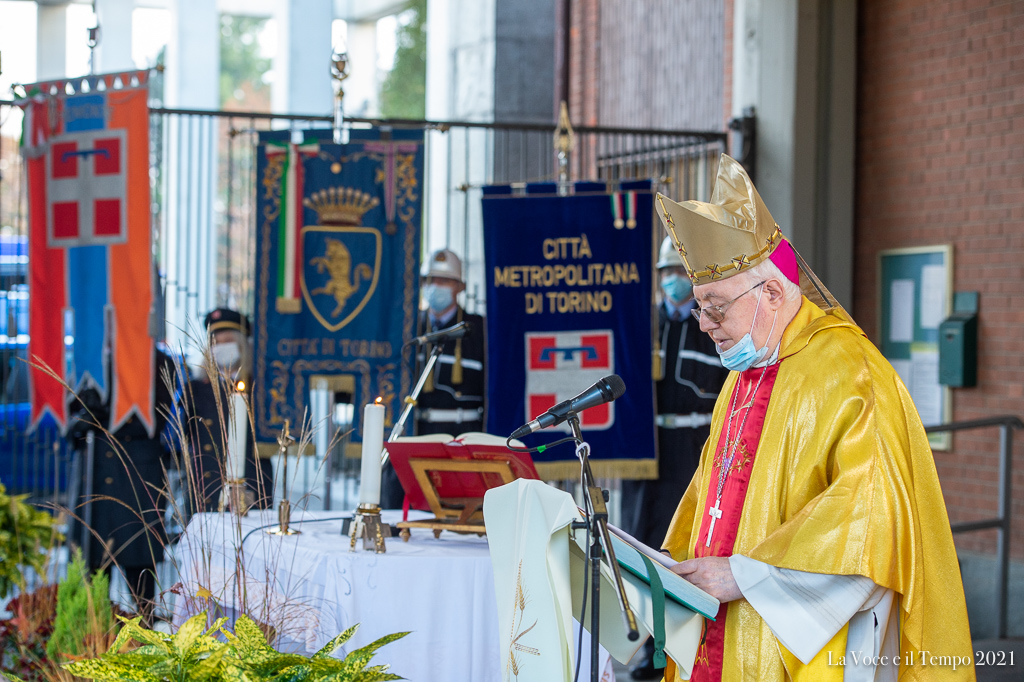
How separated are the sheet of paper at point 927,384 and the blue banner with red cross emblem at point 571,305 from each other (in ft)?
5.45

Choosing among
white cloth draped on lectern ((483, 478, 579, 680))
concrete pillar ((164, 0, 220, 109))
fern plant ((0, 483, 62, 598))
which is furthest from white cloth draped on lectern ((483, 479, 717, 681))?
concrete pillar ((164, 0, 220, 109))

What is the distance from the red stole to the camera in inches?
81.7

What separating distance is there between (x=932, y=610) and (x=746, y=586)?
0.34m

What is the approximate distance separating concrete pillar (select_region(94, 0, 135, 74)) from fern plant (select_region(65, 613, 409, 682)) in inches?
427

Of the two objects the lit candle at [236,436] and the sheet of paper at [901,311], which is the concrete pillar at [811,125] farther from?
the lit candle at [236,436]

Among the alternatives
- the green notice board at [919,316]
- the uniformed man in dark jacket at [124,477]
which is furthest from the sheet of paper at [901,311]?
the uniformed man in dark jacket at [124,477]

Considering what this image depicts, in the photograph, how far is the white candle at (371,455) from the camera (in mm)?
2781

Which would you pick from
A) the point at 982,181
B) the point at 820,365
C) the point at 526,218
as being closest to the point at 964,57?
the point at 982,181

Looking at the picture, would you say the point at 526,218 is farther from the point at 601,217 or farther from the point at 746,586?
the point at 746,586

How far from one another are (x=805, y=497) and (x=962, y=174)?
3834 millimetres

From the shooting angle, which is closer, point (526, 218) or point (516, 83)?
point (526, 218)

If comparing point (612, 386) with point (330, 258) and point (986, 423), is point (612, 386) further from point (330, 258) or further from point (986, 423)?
point (986, 423)

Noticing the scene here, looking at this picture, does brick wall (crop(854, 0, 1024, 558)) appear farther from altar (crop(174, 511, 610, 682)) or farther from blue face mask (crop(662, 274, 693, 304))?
altar (crop(174, 511, 610, 682))

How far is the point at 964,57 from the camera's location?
203 inches
